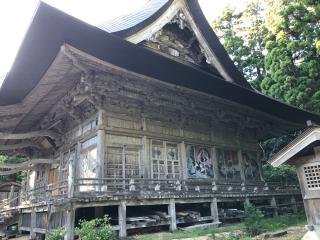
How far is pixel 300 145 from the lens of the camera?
26.0ft

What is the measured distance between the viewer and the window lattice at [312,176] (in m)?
7.94

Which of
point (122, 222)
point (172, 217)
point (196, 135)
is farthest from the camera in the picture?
point (196, 135)

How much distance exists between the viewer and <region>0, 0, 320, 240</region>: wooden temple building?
9312mm

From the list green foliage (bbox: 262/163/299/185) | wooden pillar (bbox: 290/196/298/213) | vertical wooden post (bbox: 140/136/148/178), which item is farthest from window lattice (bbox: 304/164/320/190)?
green foliage (bbox: 262/163/299/185)

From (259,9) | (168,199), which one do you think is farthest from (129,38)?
(259,9)

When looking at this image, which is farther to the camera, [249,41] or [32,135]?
[249,41]

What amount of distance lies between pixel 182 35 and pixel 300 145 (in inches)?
356

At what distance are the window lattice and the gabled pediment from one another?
7.70 metres

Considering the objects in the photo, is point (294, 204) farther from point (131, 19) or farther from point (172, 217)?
point (131, 19)

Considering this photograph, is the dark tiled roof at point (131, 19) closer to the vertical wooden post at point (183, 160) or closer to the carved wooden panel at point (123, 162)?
the carved wooden panel at point (123, 162)

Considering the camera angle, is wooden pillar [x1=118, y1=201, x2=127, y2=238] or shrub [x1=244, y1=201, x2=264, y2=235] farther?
shrub [x1=244, y1=201, x2=264, y2=235]

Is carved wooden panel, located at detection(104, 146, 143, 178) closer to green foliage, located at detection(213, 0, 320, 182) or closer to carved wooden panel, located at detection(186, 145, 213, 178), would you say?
carved wooden panel, located at detection(186, 145, 213, 178)

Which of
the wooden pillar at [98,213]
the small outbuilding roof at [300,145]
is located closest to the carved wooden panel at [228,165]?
the wooden pillar at [98,213]

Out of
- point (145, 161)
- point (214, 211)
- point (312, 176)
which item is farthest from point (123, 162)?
point (312, 176)
